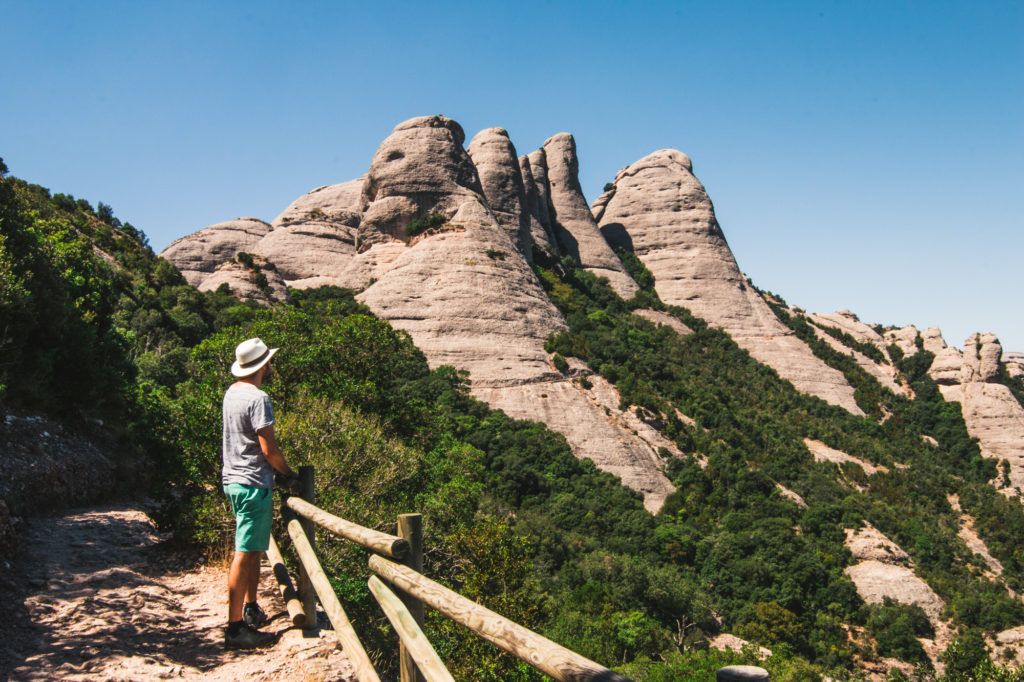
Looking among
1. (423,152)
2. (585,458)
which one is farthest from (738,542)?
(423,152)

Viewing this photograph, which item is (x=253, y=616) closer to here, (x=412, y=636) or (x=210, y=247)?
(x=412, y=636)

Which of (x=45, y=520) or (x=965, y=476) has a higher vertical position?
(x=45, y=520)

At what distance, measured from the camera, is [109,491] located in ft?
37.9

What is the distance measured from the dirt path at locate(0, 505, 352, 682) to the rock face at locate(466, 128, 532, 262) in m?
52.6

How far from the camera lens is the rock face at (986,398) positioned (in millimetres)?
57984

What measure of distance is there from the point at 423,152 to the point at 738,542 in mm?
37322

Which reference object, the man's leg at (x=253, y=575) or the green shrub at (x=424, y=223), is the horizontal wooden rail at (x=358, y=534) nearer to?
the man's leg at (x=253, y=575)

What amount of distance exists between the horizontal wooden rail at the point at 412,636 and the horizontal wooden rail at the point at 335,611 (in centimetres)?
55

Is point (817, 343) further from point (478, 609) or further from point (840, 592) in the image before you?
point (478, 609)

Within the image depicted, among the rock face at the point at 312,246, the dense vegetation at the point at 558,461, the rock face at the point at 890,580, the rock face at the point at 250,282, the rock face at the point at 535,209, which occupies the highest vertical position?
the rock face at the point at 535,209

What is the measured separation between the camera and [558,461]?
115 feet

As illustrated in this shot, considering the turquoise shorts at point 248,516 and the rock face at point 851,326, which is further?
the rock face at point 851,326

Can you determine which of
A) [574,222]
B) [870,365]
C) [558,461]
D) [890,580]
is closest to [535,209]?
[574,222]

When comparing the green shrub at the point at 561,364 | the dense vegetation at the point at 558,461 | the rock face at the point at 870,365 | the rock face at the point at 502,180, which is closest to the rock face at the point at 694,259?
the dense vegetation at the point at 558,461
